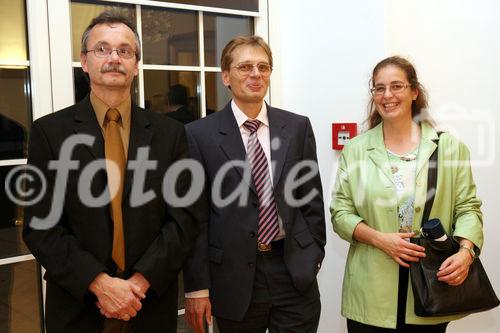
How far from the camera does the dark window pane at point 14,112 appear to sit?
95.0 inches

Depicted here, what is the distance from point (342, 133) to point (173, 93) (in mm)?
973

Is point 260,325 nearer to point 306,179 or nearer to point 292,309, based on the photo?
point 292,309

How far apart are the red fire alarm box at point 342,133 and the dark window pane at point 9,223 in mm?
1672

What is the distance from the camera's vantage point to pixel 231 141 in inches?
84.2

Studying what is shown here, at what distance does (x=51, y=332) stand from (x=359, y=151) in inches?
55.3

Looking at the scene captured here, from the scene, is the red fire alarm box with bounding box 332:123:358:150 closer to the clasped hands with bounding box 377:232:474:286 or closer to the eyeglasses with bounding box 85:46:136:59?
the clasped hands with bounding box 377:232:474:286

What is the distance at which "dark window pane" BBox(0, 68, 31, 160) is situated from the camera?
241 centimetres

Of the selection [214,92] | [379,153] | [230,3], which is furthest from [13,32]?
[379,153]

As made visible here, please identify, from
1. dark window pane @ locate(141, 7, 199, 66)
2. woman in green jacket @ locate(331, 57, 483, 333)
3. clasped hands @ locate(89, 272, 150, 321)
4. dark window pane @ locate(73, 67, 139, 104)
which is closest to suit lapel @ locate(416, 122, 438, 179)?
woman in green jacket @ locate(331, 57, 483, 333)

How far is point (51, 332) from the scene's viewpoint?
1.83m

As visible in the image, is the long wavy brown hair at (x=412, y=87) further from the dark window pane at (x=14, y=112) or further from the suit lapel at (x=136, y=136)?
the dark window pane at (x=14, y=112)

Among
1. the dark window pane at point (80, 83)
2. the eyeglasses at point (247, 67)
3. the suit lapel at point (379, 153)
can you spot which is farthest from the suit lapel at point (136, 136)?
the suit lapel at point (379, 153)

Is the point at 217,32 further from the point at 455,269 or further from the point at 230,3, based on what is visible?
the point at 455,269

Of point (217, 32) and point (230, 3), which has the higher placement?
point (230, 3)
